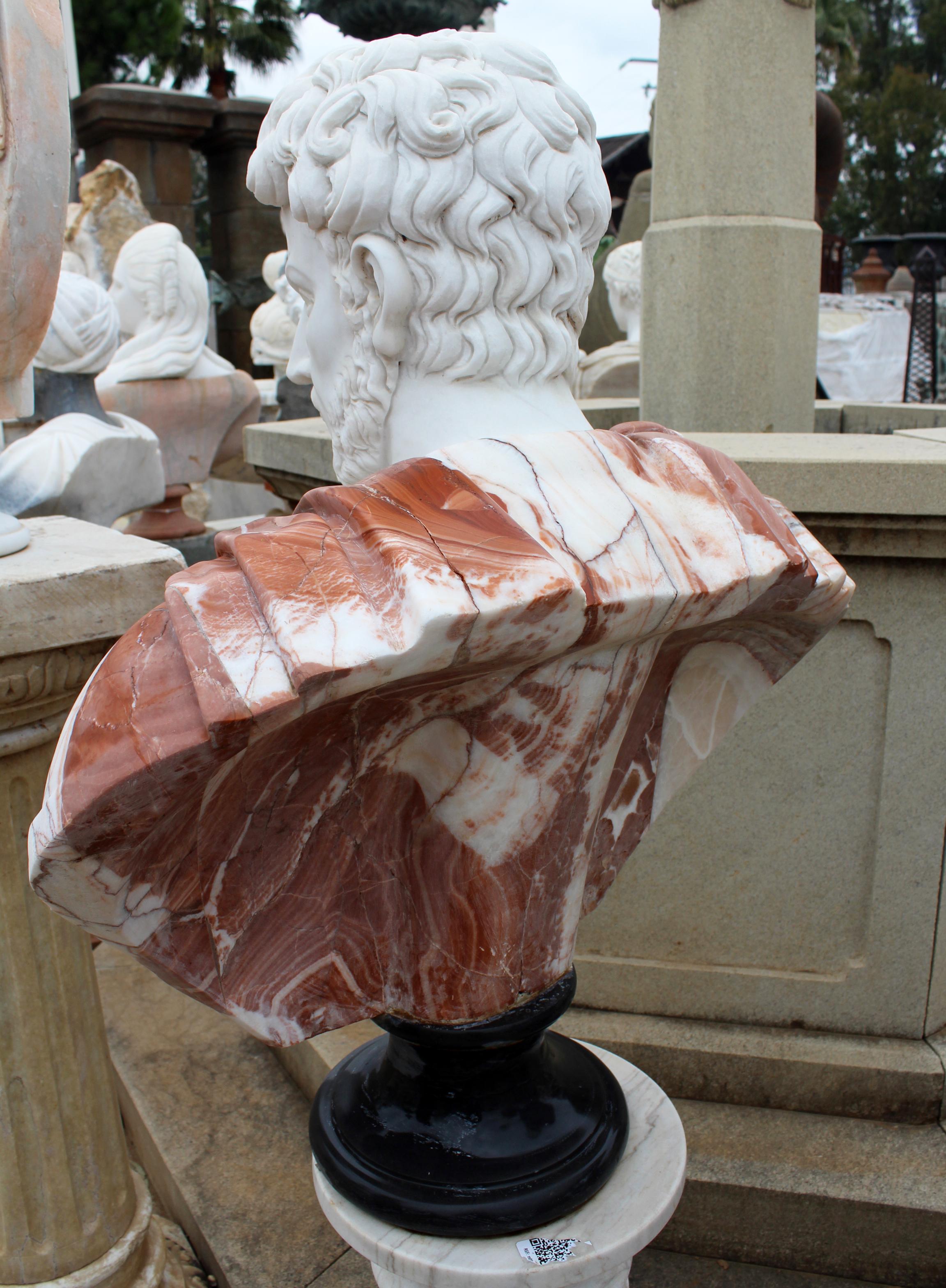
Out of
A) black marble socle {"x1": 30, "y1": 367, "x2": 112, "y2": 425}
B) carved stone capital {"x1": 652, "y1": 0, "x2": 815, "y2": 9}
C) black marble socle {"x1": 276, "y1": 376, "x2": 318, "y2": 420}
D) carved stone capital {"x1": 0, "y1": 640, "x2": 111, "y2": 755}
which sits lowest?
carved stone capital {"x1": 0, "y1": 640, "x2": 111, "y2": 755}

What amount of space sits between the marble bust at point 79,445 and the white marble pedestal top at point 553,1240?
2.40 m

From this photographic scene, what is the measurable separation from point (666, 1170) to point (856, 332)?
10954 millimetres

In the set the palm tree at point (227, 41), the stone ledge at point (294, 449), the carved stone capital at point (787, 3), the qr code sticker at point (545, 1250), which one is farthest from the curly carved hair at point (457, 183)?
the palm tree at point (227, 41)

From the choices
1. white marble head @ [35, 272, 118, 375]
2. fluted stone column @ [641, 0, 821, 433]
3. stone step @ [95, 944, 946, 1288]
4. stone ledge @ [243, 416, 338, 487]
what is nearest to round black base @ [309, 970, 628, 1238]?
stone step @ [95, 944, 946, 1288]

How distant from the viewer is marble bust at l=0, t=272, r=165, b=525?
319 cm

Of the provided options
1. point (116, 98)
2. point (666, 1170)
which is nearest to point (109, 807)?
point (666, 1170)

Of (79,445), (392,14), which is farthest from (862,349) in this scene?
(79,445)

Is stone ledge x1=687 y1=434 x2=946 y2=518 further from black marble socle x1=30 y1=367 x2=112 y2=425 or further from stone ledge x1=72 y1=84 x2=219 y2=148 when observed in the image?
stone ledge x1=72 y1=84 x2=219 y2=148

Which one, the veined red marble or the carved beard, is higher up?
the carved beard

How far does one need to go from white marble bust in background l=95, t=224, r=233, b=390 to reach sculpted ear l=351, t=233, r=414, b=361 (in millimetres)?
4581

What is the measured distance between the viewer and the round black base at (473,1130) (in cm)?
124

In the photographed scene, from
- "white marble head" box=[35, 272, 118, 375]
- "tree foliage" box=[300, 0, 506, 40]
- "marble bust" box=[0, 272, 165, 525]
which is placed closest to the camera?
"marble bust" box=[0, 272, 165, 525]

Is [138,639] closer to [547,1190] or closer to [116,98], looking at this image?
[547,1190]

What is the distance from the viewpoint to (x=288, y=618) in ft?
3.00
